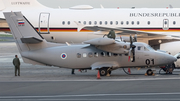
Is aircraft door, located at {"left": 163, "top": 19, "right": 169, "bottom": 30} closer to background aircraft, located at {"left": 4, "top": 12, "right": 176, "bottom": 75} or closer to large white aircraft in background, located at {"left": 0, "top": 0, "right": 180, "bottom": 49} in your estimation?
large white aircraft in background, located at {"left": 0, "top": 0, "right": 180, "bottom": 49}

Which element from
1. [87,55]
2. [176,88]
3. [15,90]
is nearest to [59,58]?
[87,55]

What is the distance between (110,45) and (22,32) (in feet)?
19.4

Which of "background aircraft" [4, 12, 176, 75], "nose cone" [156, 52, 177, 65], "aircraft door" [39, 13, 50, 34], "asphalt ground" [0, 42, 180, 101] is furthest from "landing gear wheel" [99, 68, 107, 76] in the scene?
"aircraft door" [39, 13, 50, 34]

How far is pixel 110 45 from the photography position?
23969mm

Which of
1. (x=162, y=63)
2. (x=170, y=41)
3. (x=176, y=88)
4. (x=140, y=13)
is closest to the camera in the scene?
(x=176, y=88)

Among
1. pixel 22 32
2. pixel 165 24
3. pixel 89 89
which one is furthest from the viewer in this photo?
pixel 165 24

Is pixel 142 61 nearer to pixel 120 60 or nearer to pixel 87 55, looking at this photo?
pixel 120 60

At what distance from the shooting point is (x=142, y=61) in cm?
2416

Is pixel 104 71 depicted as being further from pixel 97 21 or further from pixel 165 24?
pixel 165 24

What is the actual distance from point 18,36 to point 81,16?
1070 cm

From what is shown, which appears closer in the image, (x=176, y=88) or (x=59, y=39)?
(x=176, y=88)

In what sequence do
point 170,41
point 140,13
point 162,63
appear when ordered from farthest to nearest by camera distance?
point 140,13, point 170,41, point 162,63

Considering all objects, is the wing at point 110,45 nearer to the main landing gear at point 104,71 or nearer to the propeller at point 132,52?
the propeller at point 132,52

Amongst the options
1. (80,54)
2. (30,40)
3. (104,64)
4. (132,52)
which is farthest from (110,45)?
(30,40)
